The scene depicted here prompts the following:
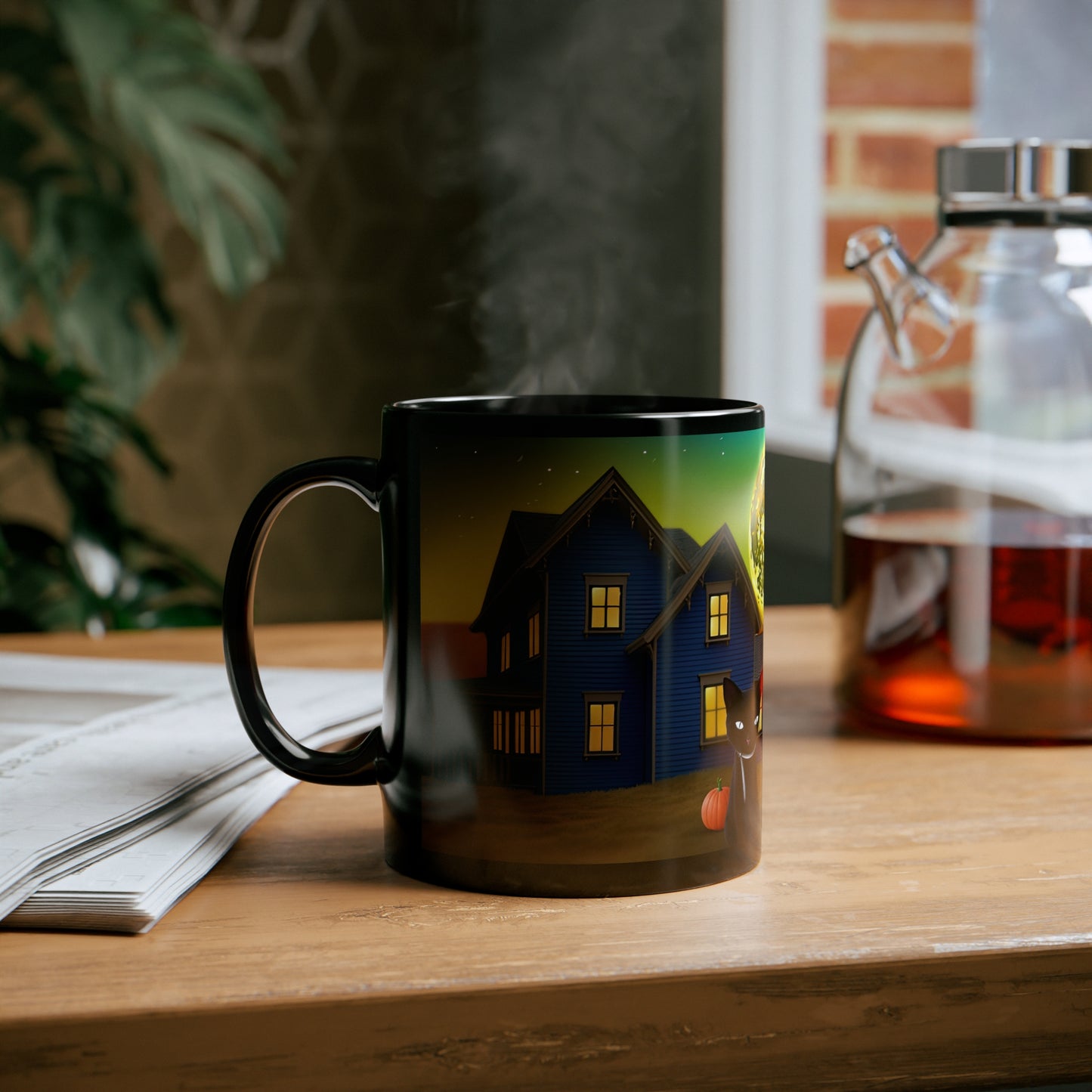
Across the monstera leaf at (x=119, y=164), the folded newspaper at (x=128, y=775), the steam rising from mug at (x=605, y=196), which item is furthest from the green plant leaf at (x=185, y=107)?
the folded newspaper at (x=128, y=775)

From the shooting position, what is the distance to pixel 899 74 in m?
1.55

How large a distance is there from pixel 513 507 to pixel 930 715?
29 centimetres

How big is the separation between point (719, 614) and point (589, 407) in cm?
12

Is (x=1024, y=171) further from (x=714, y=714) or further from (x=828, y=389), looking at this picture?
(x=828, y=389)

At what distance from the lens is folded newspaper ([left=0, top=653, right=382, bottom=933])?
0.39 meters

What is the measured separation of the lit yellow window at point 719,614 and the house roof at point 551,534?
2cm

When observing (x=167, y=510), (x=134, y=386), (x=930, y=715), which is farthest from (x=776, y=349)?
(x=167, y=510)

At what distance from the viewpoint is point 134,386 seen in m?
1.55

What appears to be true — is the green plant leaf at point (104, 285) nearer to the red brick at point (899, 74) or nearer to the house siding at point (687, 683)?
the red brick at point (899, 74)

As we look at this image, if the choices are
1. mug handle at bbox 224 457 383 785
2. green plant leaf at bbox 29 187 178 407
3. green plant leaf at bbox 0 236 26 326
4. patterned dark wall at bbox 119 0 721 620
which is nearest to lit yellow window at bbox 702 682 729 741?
mug handle at bbox 224 457 383 785

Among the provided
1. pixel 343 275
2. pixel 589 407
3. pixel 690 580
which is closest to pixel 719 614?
pixel 690 580

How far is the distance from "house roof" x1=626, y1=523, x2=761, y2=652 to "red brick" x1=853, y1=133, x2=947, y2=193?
1252 mm

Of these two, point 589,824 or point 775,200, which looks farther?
point 775,200

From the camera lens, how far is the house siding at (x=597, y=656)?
0.41m
